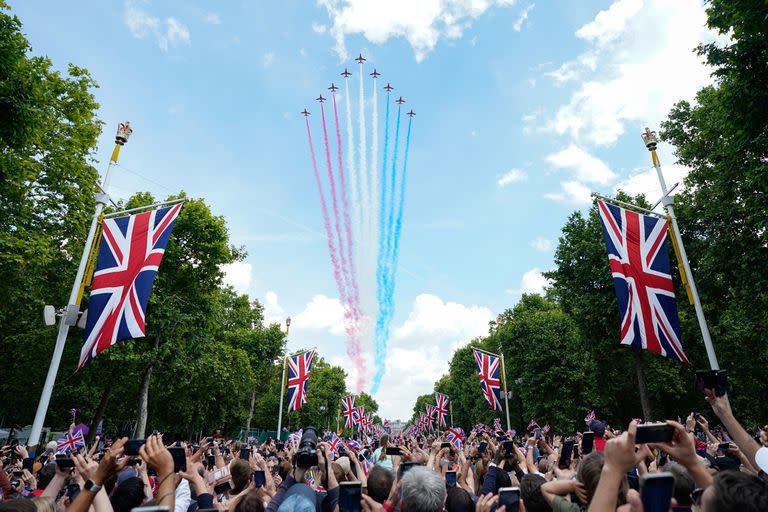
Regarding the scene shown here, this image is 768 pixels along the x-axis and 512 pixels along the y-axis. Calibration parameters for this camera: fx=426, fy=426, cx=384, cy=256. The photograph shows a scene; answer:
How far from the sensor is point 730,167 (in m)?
15.6

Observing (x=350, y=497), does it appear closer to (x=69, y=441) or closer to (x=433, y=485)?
(x=433, y=485)

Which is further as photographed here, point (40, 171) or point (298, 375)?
point (298, 375)

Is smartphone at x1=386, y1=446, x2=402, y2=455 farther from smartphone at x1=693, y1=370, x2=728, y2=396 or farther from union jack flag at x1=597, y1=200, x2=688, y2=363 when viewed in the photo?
union jack flag at x1=597, y1=200, x2=688, y2=363

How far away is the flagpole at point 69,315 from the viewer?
11609mm

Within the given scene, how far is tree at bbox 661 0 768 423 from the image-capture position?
1323cm

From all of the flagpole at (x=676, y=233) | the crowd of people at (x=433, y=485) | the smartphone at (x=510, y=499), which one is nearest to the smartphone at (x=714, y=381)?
the crowd of people at (x=433, y=485)

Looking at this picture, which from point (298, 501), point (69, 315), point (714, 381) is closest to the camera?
point (298, 501)

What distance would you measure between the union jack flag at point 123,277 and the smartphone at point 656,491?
38.8 ft

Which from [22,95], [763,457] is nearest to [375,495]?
[763,457]

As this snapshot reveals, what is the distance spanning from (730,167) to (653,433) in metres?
17.7

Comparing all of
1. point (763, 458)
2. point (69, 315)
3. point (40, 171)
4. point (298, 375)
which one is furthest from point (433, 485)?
point (298, 375)

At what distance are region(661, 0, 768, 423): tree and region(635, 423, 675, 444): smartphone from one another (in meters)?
14.8

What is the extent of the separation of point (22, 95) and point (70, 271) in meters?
11.1

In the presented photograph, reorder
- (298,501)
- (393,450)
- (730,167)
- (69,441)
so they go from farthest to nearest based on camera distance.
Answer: (730,167)
(69,441)
(393,450)
(298,501)
